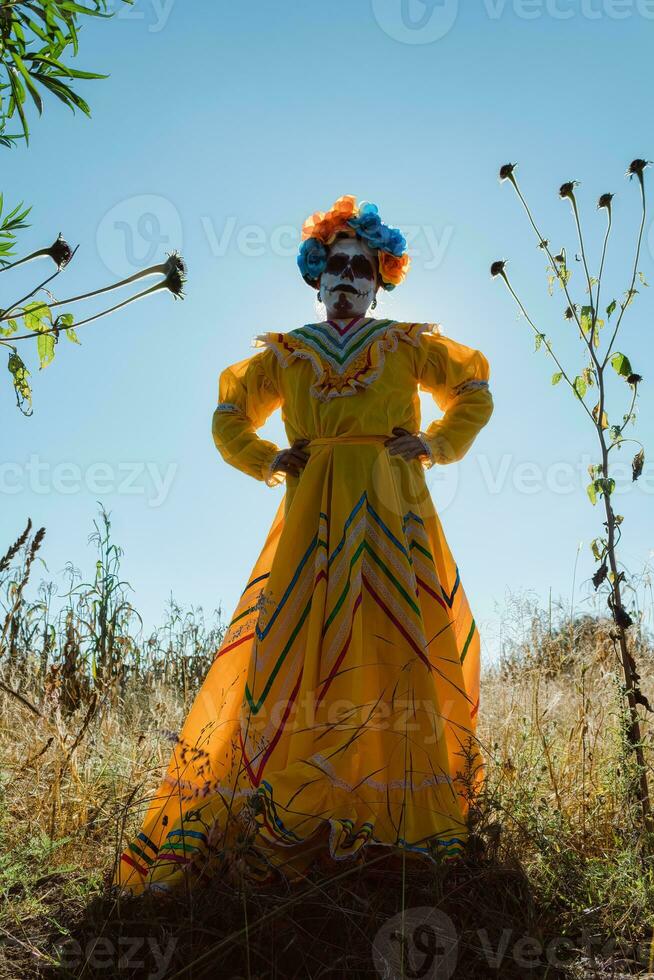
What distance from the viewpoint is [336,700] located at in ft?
8.20

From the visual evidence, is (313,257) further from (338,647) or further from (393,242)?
(338,647)

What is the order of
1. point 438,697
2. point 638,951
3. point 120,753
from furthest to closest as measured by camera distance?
point 120,753 → point 438,697 → point 638,951

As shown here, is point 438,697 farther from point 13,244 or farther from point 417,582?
point 13,244

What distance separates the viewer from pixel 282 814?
2248mm

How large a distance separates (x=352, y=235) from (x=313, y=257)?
19 cm

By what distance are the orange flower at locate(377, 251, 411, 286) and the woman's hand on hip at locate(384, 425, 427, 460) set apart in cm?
85

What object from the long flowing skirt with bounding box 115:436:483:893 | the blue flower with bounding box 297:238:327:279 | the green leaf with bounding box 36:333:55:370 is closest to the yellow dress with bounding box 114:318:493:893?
the long flowing skirt with bounding box 115:436:483:893

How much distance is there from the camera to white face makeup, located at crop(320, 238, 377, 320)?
3.25 metres

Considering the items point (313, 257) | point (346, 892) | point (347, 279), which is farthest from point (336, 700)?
point (313, 257)

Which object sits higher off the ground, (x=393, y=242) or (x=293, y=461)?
(x=393, y=242)

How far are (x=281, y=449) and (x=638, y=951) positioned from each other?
1.95 m

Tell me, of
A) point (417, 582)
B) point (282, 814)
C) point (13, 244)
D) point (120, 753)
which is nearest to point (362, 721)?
point (282, 814)

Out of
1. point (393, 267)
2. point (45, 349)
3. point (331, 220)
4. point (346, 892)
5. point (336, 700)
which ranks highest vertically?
point (331, 220)

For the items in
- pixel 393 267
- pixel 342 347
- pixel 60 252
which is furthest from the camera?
pixel 393 267
